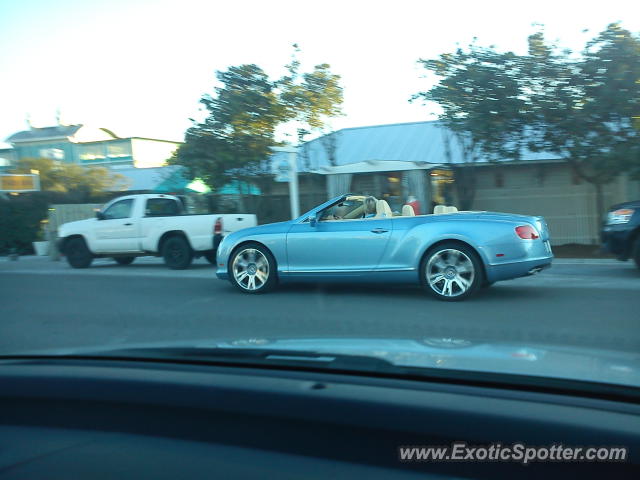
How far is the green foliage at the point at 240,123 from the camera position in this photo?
61.7 ft

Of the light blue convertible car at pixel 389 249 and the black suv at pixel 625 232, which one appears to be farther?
the black suv at pixel 625 232

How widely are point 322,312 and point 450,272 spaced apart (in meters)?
1.90

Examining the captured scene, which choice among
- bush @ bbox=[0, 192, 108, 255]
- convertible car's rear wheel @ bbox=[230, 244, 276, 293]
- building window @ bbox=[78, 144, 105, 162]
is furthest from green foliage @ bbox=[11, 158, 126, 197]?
convertible car's rear wheel @ bbox=[230, 244, 276, 293]

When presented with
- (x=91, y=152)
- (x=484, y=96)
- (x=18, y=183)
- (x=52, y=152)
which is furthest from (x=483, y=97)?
(x=91, y=152)

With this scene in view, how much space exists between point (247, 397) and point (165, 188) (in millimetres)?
21751

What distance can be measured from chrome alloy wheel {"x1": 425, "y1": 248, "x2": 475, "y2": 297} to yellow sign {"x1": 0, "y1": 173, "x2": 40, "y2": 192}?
1840cm

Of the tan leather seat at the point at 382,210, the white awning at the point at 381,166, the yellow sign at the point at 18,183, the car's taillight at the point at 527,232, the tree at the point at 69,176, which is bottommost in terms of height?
the car's taillight at the point at 527,232

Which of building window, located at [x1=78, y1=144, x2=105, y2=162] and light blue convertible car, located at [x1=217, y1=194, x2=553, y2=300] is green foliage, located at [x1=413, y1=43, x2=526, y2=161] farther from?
building window, located at [x1=78, y1=144, x2=105, y2=162]

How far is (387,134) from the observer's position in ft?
79.4

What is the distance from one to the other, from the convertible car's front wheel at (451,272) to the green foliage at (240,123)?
36.1 feet

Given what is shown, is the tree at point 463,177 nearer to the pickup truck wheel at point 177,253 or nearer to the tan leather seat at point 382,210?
the pickup truck wheel at point 177,253

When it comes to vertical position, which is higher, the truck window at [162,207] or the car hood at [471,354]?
the truck window at [162,207]

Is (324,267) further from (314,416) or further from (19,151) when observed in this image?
(19,151)

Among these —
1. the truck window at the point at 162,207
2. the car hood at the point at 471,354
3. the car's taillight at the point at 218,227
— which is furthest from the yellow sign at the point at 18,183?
the car hood at the point at 471,354
